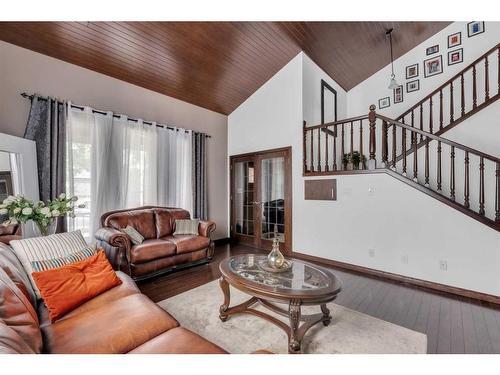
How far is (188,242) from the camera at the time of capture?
358 cm

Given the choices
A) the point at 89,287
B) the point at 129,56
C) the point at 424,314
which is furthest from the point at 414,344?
the point at 129,56

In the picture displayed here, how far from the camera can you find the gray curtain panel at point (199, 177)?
4723 millimetres

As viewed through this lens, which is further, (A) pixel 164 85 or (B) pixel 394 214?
(A) pixel 164 85

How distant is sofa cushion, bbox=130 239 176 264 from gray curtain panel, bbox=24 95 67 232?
111 cm

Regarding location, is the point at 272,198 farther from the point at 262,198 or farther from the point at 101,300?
the point at 101,300

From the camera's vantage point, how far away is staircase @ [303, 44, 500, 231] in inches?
122

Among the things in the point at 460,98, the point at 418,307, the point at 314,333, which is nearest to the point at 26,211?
the point at 314,333

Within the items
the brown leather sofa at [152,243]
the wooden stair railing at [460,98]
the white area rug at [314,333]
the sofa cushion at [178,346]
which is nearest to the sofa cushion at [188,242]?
the brown leather sofa at [152,243]

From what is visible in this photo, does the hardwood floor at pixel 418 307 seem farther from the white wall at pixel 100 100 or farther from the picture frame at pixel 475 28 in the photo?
the picture frame at pixel 475 28

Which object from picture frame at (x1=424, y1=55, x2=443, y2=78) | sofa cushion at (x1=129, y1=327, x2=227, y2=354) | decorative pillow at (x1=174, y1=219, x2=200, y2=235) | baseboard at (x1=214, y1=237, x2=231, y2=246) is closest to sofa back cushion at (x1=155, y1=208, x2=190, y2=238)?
decorative pillow at (x1=174, y1=219, x2=200, y2=235)

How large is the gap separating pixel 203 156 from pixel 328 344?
3.91 m

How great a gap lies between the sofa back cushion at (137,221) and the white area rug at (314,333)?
151cm

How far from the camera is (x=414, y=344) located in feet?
6.07
